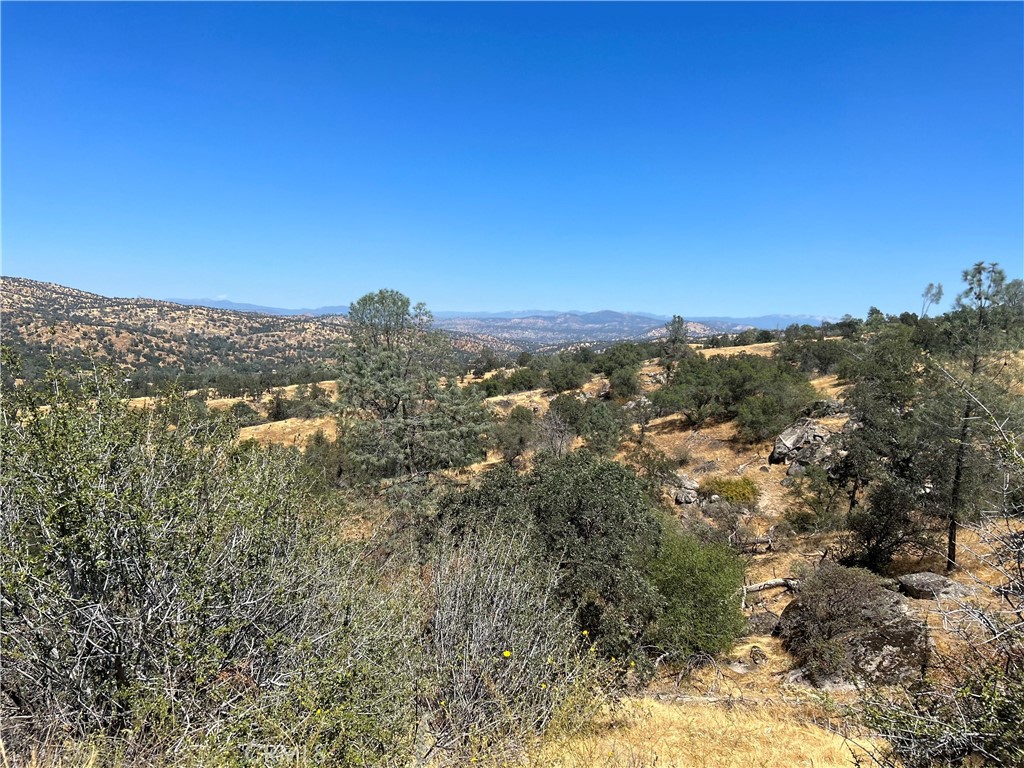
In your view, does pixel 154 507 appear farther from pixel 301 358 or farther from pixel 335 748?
pixel 301 358

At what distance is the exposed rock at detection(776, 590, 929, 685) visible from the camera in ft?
27.6

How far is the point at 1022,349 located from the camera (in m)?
12.3

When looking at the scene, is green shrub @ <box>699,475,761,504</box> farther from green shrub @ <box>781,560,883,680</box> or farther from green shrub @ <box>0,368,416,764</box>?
green shrub @ <box>0,368,416,764</box>

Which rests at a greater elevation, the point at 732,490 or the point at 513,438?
the point at 513,438

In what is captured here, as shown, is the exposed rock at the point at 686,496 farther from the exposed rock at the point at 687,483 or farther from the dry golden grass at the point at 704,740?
the dry golden grass at the point at 704,740

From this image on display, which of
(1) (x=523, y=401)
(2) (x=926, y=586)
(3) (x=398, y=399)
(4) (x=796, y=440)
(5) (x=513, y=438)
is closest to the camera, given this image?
(2) (x=926, y=586)

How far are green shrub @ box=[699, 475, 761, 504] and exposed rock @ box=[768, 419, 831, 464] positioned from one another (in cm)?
319

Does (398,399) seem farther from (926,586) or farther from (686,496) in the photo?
(926,586)

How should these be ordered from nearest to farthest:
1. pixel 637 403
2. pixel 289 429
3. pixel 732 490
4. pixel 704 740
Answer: pixel 704 740 → pixel 732 490 → pixel 289 429 → pixel 637 403

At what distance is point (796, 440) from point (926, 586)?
13646 mm

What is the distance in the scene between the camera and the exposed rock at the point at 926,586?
34.2 feet

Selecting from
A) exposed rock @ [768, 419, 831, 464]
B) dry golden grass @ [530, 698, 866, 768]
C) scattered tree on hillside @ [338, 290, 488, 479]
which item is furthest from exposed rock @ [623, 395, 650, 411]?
dry golden grass @ [530, 698, 866, 768]

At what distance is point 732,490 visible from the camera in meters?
20.1

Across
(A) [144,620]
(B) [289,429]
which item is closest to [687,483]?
(A) [144,620]
